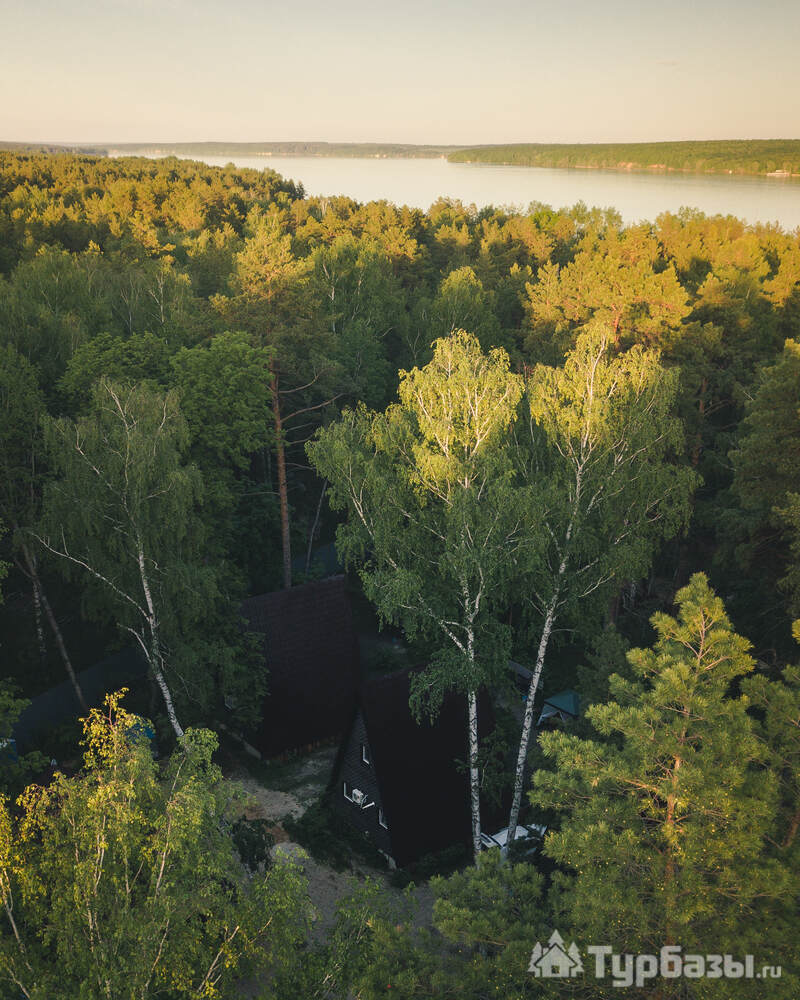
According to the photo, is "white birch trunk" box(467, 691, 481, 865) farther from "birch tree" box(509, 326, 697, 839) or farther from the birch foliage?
the birch foliage

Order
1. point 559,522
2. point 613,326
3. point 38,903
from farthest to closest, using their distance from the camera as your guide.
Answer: point 613,326 → point 559,522 → point 38,903

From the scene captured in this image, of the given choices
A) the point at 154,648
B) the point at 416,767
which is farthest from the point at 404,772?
the point at 154,648

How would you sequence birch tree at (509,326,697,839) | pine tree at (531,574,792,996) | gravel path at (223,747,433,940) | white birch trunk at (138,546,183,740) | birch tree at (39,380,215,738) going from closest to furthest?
pine tree at (531,574,792,996)
birch tree at (509,326,697,839)
gravel path at (223,747,433,940)
birch tree at (39,380,215,738)
white birch trunk at (138,546,183,740)

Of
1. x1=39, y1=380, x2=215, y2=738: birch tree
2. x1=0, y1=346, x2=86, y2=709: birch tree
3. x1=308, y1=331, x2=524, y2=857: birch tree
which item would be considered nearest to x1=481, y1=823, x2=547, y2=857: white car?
x1=308, y1=331, x2=524, y2=857: birch tree

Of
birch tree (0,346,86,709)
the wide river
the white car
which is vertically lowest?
the white car

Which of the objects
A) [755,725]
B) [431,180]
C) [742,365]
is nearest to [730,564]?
[742,365]

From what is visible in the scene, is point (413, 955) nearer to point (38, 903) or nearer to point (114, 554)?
point (38, 903)

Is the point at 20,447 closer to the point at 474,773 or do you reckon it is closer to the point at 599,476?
the point at 474,773
